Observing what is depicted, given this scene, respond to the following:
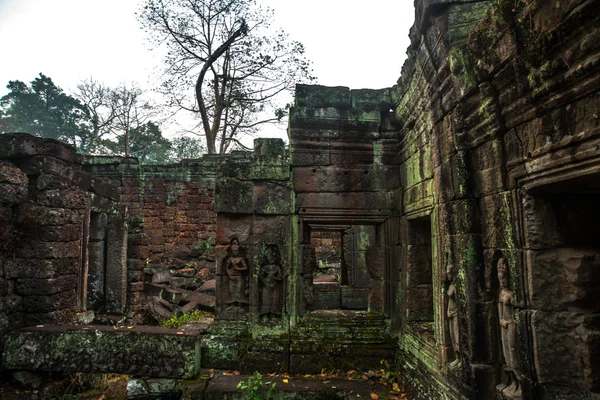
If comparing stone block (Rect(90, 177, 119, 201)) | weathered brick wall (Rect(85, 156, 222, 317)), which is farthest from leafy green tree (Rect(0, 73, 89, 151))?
stone block (Rect(90, 177, 119, 201))

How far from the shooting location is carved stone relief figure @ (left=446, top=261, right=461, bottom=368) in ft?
10.8

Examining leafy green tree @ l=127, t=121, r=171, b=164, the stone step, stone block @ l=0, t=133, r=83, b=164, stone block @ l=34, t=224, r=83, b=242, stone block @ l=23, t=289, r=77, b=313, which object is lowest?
the stone step

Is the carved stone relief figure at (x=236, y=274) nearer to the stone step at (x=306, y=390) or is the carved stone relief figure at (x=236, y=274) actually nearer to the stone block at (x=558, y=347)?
the stone step at (x=306, y=390)

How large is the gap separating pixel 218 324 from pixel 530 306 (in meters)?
3.96

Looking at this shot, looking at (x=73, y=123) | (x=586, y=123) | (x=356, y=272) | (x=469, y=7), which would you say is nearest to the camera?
(x=586, y=123)

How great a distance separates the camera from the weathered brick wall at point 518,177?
205 centimetres

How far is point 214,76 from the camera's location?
Answer: 1691 cm

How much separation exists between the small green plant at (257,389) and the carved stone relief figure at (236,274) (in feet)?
3.87

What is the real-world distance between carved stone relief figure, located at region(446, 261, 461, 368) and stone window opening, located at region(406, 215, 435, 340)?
1226mm

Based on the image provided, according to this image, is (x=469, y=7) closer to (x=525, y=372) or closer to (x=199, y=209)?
(x=525, y=372)

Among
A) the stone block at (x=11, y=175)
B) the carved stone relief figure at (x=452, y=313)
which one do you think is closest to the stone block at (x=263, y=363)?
the carved stone relief figure at (x=452, y=313)

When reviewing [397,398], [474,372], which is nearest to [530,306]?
[474,372]

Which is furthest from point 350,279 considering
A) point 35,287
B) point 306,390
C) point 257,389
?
point 35,287

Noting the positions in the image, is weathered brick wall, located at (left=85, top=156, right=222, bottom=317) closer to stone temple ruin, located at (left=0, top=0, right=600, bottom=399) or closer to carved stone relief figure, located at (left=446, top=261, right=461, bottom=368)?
stone temple ruin, located at (left=0, top=0, right=600, bottom=399)
